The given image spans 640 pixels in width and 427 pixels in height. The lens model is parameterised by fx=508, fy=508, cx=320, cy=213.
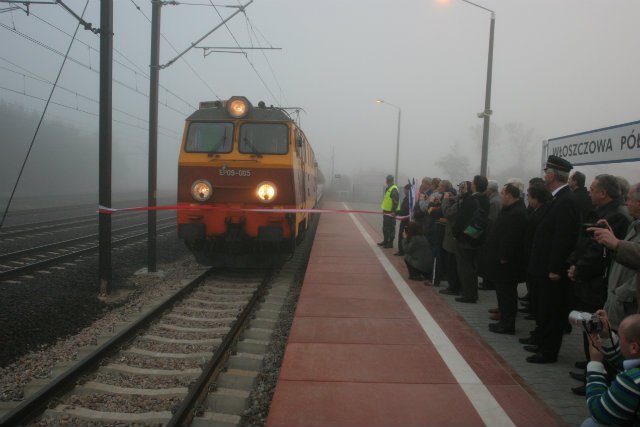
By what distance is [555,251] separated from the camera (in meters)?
4.73

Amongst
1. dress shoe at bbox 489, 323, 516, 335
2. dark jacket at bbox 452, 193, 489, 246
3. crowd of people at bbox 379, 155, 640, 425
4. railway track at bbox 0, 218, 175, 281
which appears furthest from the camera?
railway track at bbox 0, 218, 175, 281

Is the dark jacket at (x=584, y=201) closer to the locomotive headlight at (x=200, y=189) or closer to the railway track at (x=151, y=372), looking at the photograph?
the railway track at (x=151, y=372)

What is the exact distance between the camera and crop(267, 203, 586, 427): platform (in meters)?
3.70

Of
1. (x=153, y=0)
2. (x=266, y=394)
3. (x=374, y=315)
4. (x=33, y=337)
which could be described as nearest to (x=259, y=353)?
(x=266, y=394)

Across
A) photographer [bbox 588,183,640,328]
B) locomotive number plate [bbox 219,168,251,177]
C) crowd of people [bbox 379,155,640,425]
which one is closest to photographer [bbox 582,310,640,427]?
crowd of people [bbox 379,155,640,425]

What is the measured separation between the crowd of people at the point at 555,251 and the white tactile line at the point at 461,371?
0.70m

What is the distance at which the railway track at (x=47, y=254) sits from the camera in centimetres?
924

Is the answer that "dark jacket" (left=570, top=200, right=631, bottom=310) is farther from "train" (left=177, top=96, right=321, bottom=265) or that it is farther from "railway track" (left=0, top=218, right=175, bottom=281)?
"railway track" (left=0, top=218, right=175, bottom=281)

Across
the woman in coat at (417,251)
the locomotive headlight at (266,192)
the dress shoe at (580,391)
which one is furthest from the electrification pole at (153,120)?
the dress shoe at (580,391)

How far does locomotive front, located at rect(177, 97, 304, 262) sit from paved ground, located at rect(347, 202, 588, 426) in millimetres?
3684

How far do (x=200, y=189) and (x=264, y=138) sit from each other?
5.04ft

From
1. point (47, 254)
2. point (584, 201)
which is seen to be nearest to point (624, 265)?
point (584, 201)

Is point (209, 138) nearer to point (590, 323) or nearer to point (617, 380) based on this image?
point (590, 323)

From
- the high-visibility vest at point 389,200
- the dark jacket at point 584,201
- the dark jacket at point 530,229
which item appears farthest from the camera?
the high-visibility vest at point 389,200
